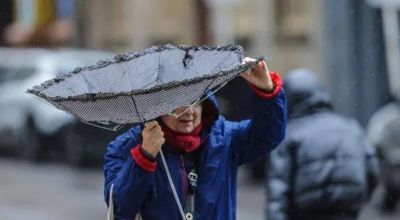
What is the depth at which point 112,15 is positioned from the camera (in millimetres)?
30906

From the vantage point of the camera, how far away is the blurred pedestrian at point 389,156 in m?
13.5

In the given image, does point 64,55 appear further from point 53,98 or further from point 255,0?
point 53,98

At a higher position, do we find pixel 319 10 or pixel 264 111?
pixel 264 111

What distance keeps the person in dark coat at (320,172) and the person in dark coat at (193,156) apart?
194 centimetres

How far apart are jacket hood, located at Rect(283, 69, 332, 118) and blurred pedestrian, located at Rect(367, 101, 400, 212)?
6.21 meters

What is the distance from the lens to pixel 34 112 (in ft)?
68.8

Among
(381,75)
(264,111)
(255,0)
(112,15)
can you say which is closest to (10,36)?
(112,15)

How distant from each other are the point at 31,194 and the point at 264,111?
1216 centimetres

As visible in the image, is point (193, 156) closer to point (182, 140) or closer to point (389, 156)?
point (182, 140)

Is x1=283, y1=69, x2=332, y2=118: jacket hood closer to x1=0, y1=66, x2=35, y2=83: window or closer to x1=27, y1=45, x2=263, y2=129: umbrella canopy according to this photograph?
x1=27, y1=45, x2=263, y2=129: umbrella canopy

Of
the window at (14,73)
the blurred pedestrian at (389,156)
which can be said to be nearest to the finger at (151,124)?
the blurred pedestrian at (389,156)

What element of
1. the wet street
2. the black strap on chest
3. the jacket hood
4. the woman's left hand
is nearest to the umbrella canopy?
the woman's left hand

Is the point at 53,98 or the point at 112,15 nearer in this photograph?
the point at 53,98

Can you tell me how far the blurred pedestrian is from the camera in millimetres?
13516
